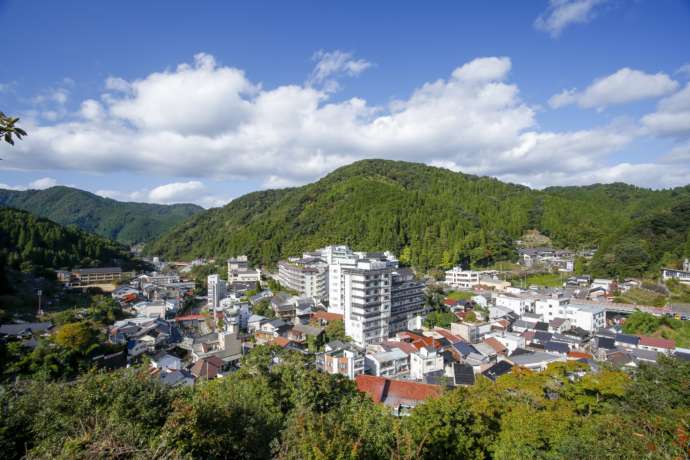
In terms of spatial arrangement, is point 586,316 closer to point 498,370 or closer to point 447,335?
point 447,335

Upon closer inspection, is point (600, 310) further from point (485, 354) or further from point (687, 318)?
point (485, 354)

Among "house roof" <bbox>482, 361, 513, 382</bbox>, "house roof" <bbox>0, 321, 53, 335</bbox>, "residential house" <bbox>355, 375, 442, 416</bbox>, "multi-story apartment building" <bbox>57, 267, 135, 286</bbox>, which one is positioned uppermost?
"multi-story apartment building" <bbox>57, 267, 135, 286</bbox>

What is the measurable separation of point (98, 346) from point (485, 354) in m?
18.9

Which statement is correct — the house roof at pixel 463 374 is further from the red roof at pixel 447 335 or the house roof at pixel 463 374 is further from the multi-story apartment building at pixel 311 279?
the multi-story apartment building at pixel 311 279

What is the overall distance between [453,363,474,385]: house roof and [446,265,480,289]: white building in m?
17.0

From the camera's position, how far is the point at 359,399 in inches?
359

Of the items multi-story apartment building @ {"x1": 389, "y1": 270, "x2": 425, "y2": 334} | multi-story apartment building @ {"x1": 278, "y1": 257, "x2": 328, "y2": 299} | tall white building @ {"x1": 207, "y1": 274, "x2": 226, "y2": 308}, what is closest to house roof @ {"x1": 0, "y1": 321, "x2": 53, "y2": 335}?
tall white building @ {"x1": 207, "y1": 274, "x2": 226, "y2": 308}

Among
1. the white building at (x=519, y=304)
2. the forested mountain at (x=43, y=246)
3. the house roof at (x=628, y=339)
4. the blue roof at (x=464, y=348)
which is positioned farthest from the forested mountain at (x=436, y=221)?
the blue roof at (x=464, y=348)

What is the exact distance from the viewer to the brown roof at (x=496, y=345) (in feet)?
59.2

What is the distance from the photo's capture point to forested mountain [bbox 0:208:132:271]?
32.8m

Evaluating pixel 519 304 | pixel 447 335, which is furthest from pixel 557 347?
pixel 519 304

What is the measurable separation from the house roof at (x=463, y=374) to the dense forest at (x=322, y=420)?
11.7 feet

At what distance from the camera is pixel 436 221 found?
42.2 meters

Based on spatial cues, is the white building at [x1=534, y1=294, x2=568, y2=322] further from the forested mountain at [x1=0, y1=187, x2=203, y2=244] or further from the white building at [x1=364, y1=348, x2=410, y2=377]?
the forested mountain at [x1=0, y1=187, x2=203, y2=244]
